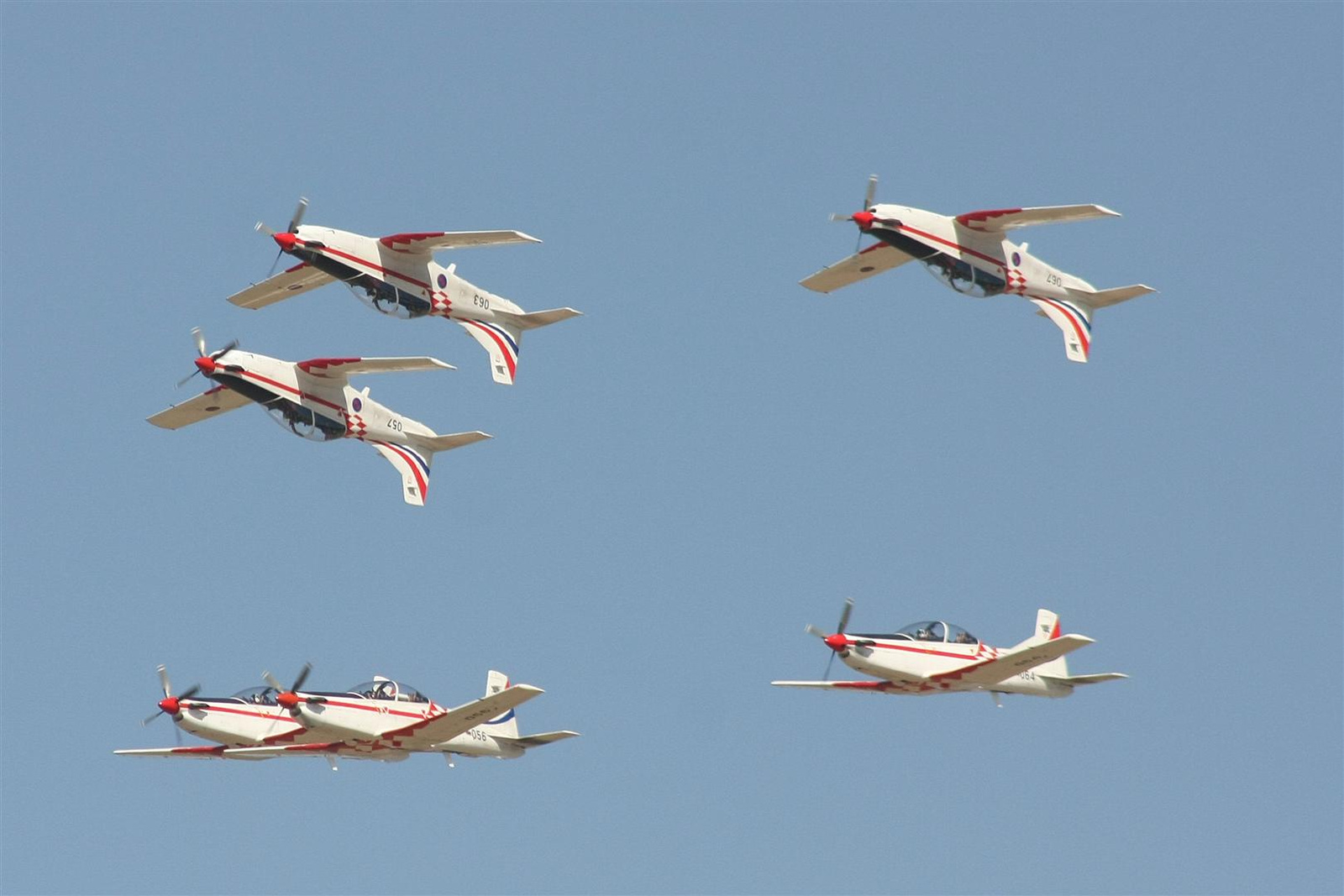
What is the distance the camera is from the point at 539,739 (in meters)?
63.1

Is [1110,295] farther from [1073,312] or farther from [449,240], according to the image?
[449,240]

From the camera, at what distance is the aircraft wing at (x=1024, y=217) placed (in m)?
60.7

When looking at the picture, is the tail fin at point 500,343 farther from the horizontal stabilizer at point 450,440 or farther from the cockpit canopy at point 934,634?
the cockpit canopy at point 934,634

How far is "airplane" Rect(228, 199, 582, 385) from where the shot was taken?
62.0 meters

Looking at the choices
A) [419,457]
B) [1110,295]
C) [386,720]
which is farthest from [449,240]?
[1110,295]

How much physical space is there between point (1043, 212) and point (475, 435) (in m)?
17.1

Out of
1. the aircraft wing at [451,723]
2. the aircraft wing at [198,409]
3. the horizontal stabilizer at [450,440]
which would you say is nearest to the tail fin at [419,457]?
the horizontal stabilizer at [450,440]

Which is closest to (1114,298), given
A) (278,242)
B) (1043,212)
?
(1043,212)

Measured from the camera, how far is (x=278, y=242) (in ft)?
200

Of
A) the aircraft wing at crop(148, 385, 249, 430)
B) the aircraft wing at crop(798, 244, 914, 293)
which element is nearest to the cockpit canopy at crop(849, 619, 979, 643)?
the aircraft wing at crop(798, 244, 914, 293)

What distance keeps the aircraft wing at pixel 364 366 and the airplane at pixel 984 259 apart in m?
11.3

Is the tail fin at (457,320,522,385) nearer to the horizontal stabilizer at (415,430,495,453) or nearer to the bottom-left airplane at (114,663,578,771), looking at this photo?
the horizontal stabilizer at (415,430,495,453)

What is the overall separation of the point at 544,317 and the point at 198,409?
1040 centimetres

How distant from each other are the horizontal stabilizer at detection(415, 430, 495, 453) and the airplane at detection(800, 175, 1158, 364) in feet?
33.4
